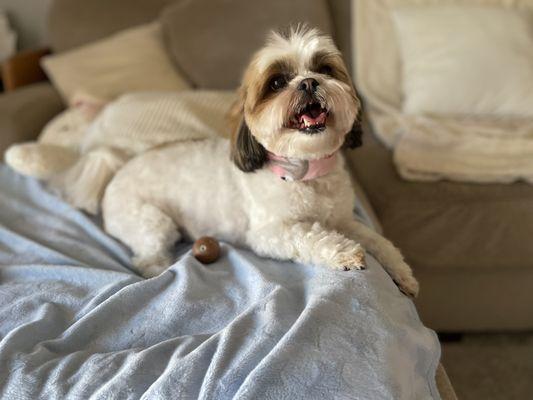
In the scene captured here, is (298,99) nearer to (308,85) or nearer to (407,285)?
(308,85)

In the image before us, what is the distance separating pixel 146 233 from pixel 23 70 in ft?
5.53

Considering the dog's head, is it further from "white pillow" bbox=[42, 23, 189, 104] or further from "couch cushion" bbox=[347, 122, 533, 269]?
"white pillow" bbox=[42, 23, 189, 104]

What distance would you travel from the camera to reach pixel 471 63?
82.6 inches

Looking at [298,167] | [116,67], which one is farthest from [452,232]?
[116,67]

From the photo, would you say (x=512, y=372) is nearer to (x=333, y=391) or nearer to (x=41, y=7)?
(x=333, y=391)

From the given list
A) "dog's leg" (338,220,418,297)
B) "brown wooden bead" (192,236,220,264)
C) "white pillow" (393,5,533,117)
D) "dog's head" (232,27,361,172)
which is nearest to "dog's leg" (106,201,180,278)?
"brown wooden bead" (192,236,220,264)

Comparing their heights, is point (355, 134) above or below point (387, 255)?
above

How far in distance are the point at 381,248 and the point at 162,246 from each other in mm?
596

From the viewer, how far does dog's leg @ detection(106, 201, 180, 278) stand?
4.63 ft

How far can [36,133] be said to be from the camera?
219 centimetres

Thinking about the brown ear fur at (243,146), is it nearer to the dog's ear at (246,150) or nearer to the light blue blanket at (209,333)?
the dog's ear at (246,150)

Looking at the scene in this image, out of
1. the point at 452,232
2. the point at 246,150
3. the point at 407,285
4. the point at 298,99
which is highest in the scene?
the point at 298,99

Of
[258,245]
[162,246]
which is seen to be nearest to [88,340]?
A: [162,246]

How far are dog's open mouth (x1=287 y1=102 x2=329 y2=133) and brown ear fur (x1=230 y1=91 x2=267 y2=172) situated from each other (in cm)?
12
